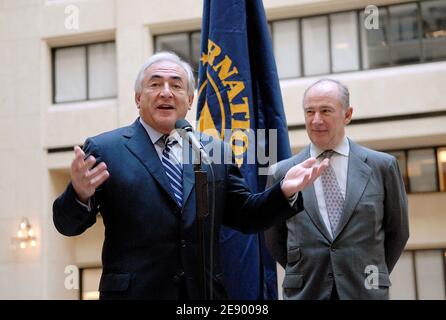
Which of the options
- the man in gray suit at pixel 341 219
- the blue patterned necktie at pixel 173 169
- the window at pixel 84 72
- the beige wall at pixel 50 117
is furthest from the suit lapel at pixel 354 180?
the window at pixel 84 72

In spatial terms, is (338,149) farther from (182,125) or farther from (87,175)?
(87,175)

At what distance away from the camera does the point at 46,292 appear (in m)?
17.0

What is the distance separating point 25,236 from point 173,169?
14.1 meters

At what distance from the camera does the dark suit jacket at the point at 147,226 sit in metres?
3.19

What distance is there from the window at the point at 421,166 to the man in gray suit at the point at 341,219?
1239 cm

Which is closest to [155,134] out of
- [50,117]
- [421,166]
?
[421,166]

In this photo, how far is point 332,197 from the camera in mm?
3891

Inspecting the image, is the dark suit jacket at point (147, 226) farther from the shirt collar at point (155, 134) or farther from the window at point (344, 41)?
the window at point (344, 41)

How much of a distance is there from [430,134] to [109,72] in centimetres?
721

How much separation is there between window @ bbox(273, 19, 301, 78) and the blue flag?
10727 mm

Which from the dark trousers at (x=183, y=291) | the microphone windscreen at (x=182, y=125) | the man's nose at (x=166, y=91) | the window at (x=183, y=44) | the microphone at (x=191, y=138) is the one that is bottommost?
the dark trousers at (x=183, y=291)

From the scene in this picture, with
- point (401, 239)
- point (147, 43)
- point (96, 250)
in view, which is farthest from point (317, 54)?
point (401, 239)
